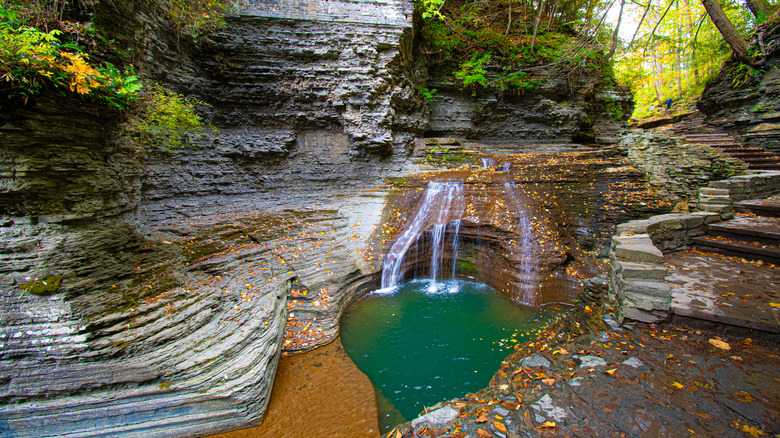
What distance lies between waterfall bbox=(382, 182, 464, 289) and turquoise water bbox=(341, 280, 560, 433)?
1.89ft

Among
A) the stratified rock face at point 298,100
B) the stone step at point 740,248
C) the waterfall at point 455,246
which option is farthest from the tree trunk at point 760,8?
the waterfall at point 455,246

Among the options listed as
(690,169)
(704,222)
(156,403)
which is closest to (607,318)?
(704,222)

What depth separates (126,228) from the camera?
4.74m

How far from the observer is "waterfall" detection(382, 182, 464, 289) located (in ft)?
24.9

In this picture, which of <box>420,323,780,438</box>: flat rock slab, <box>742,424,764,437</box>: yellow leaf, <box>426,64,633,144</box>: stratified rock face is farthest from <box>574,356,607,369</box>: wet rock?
<box>426,64,633,144</box>: stratified rock face

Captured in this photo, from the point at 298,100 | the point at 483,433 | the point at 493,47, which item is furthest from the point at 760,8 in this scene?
the point at 483,433

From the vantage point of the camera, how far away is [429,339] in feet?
17.8

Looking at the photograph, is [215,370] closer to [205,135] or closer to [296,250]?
[296,250]

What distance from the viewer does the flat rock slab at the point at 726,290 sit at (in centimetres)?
302

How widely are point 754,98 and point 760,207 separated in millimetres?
7824

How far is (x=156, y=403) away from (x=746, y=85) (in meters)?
18.7

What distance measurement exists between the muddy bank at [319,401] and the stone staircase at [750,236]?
639 centimetres

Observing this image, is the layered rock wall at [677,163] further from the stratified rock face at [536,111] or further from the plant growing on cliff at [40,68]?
the plant growing on cliff at [40,68]

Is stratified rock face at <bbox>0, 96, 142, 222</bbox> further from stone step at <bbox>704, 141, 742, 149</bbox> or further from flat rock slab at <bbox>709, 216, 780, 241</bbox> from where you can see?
stone step at <bbox>704, 141, 742, 149</bbox>
